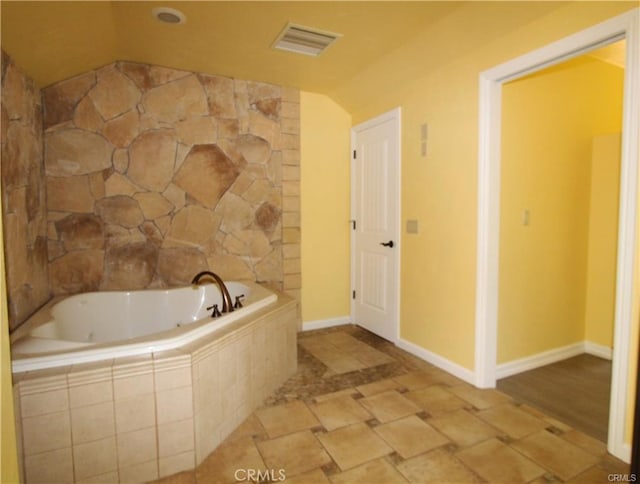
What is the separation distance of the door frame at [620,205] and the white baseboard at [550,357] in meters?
0.23

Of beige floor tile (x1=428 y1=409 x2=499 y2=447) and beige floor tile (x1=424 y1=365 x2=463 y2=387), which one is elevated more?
beige floor tile (x1=424 y1=365 x2=463 y2=387)

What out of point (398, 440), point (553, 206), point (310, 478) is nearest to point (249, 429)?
point (310, 478)

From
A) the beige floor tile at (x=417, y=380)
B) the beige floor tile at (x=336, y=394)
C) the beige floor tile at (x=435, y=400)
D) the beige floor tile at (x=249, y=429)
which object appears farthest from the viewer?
the beige floor tile at (x=417, y=380)

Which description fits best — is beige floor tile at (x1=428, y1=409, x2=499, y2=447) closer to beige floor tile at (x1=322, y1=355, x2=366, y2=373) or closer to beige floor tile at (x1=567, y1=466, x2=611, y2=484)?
beige floor tile at (x1=567, y1=466, x2=611, y2=484)

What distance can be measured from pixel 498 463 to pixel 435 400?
58cm

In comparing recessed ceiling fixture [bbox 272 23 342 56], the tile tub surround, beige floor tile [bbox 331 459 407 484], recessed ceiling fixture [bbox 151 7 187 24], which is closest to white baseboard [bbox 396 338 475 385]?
beige floor tile [bbox 331 459 407 484]

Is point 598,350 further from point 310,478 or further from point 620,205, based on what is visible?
point 310,478

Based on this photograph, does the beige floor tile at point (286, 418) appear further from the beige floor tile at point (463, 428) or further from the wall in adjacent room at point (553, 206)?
the wall in adjacent room at point (553, 206)

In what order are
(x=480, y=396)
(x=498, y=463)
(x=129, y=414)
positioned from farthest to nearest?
(x=480, y=396) → (x=498, y=463) → (x=129, y=414)

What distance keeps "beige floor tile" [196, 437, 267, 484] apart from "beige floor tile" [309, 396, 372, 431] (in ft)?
1.39

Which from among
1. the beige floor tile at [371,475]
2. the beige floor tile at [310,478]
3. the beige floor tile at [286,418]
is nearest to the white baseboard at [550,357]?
the beige floor tile at [371,475]

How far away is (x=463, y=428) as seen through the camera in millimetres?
1999

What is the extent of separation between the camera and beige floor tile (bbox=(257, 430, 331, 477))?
Answer: 5.62ft

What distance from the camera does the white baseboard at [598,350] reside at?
2.93m
